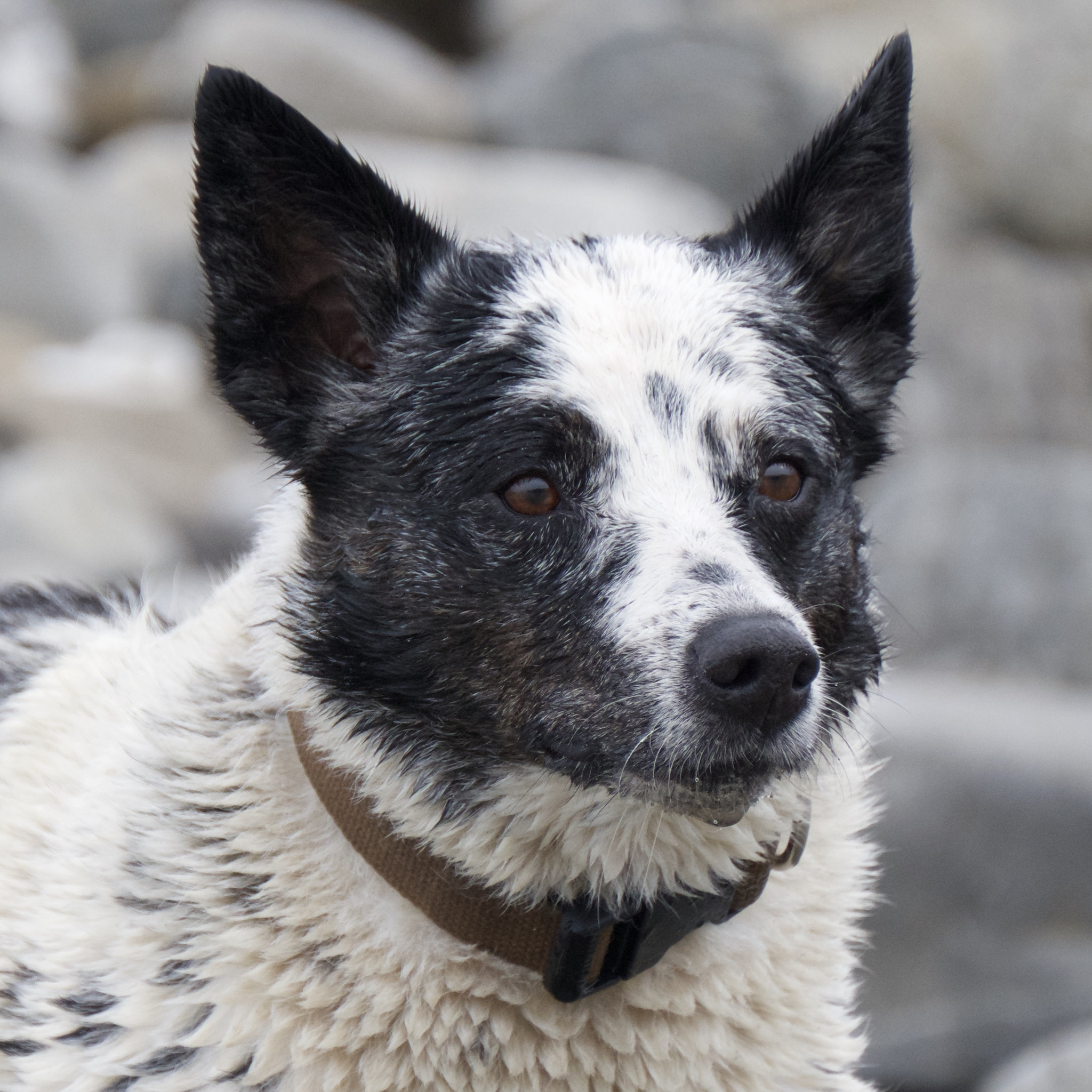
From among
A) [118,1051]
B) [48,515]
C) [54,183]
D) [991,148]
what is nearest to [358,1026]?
[118,1051]

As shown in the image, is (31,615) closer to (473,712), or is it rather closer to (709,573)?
(473,712)

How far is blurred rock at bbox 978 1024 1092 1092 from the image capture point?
4.33 metres

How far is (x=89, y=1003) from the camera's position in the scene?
8.20 feet

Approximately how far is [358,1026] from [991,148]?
1373 centimetres

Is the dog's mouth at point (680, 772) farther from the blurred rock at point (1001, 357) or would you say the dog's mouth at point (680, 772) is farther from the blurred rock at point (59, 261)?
the blurred rock at point (59, 261)

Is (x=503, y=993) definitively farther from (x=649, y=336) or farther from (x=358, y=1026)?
(x=649, y=336)

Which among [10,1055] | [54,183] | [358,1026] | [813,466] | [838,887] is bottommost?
[10,1055]

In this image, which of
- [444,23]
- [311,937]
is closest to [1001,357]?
[311,937]

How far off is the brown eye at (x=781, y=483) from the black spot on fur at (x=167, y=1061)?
1.41 metres

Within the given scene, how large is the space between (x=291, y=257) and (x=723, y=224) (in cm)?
1291

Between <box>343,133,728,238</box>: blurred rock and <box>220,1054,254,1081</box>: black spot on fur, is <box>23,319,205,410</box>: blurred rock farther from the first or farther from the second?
<box>220,1054,254,1081</box>: black spot on fur

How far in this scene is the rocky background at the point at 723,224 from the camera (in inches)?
211

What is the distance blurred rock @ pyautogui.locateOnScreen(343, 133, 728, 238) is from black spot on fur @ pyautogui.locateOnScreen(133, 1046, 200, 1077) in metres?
10.5

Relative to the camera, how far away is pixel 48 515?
8734mm
